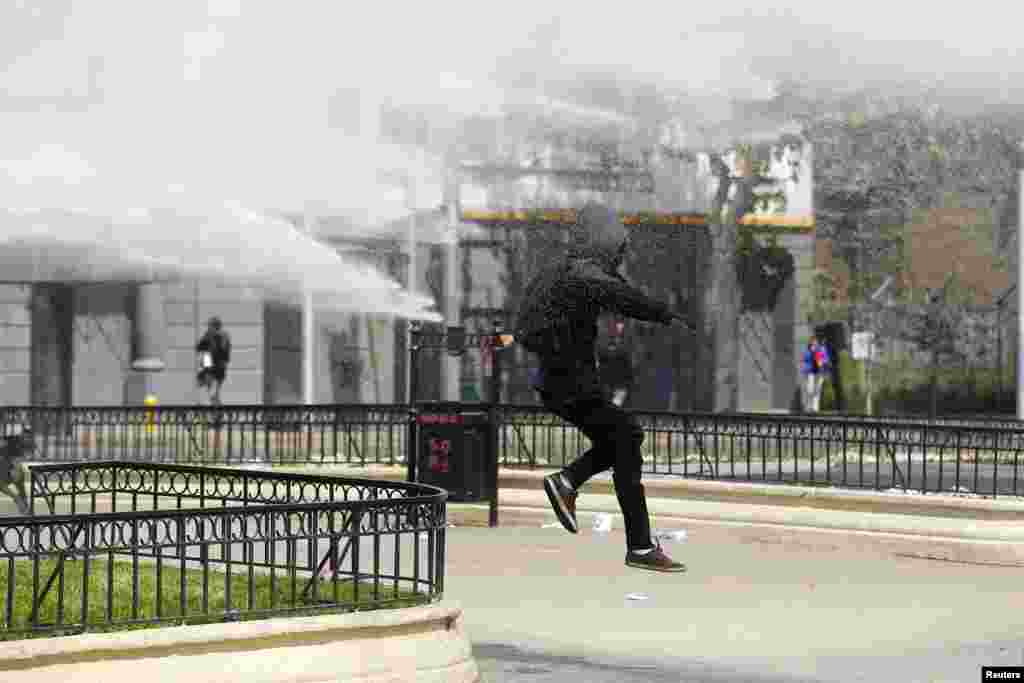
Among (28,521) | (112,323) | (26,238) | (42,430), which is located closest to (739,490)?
(26,238)

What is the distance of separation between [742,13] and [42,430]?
997 centimetres

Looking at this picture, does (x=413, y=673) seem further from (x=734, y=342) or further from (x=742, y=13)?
(x=734, y=342)

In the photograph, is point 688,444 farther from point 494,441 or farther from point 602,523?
point 494,441

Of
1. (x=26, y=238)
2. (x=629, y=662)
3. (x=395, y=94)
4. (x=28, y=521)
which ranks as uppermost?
(x=395, y=94)

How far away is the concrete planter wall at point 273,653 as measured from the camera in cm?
1075

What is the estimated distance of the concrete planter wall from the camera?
35.3 feet

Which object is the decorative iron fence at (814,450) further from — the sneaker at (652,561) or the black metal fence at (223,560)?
the sneaker at (652,561)

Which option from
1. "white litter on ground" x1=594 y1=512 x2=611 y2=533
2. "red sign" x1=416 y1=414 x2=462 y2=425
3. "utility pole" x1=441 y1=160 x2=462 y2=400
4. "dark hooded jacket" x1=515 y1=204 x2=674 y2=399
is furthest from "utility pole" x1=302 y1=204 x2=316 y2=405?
"dark hooded jacket" x1=515 y1=204 x2=674 y2=399

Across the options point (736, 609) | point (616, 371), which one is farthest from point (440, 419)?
point (616, 371)

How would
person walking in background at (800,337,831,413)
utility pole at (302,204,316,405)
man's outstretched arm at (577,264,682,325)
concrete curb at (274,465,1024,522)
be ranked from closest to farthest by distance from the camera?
man's outstretched arm at (577,264,682,325) → concrete curb at (274,465,1024,522) → utility pole at (302,204,316,405) → person walking in background at (800,337,831,413)

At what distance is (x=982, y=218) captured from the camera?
55188mm

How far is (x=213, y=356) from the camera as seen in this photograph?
130 feet

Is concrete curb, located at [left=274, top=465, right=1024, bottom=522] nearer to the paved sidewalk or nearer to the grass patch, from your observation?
the paved sidewalk

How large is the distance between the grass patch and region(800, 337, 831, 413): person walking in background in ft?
106
